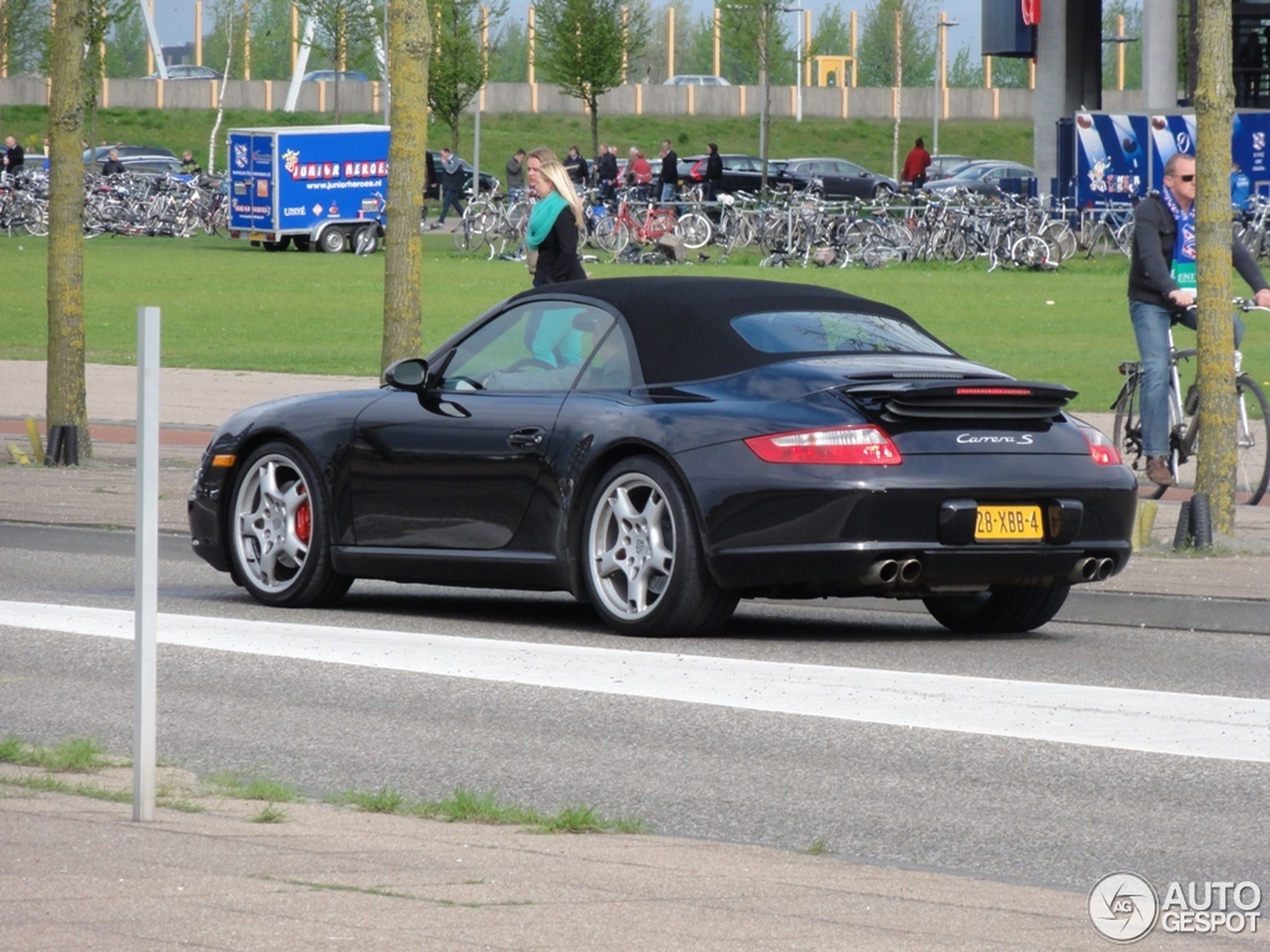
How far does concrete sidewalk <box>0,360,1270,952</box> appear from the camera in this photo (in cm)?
450

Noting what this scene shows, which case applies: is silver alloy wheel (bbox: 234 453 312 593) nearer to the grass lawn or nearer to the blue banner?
the grass lawn

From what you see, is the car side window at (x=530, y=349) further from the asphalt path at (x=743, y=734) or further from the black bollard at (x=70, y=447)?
the black bollard at (x=70, y=447)

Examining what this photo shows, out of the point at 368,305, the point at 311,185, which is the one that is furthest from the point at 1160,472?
the point at 311,185

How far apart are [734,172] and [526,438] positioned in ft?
191

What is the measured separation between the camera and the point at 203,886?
15.9ft

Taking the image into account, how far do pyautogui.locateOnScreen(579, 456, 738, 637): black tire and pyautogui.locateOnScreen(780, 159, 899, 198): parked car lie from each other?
58.8m

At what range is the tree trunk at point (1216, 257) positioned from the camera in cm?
1207

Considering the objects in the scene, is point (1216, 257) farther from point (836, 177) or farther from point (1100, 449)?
point (836, 177)

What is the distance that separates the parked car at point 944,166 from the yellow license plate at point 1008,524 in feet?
190

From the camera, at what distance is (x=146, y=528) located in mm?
5395

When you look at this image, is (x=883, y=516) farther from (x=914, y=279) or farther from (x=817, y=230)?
(x=817, y=230)

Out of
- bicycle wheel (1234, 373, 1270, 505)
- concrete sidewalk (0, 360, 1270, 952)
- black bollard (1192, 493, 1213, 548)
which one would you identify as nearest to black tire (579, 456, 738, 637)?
concrete sidewalk (0, 360, 1270, 952)

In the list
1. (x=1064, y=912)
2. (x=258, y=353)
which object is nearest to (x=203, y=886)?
(x=1064, y=912)

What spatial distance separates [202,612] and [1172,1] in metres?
44.0
